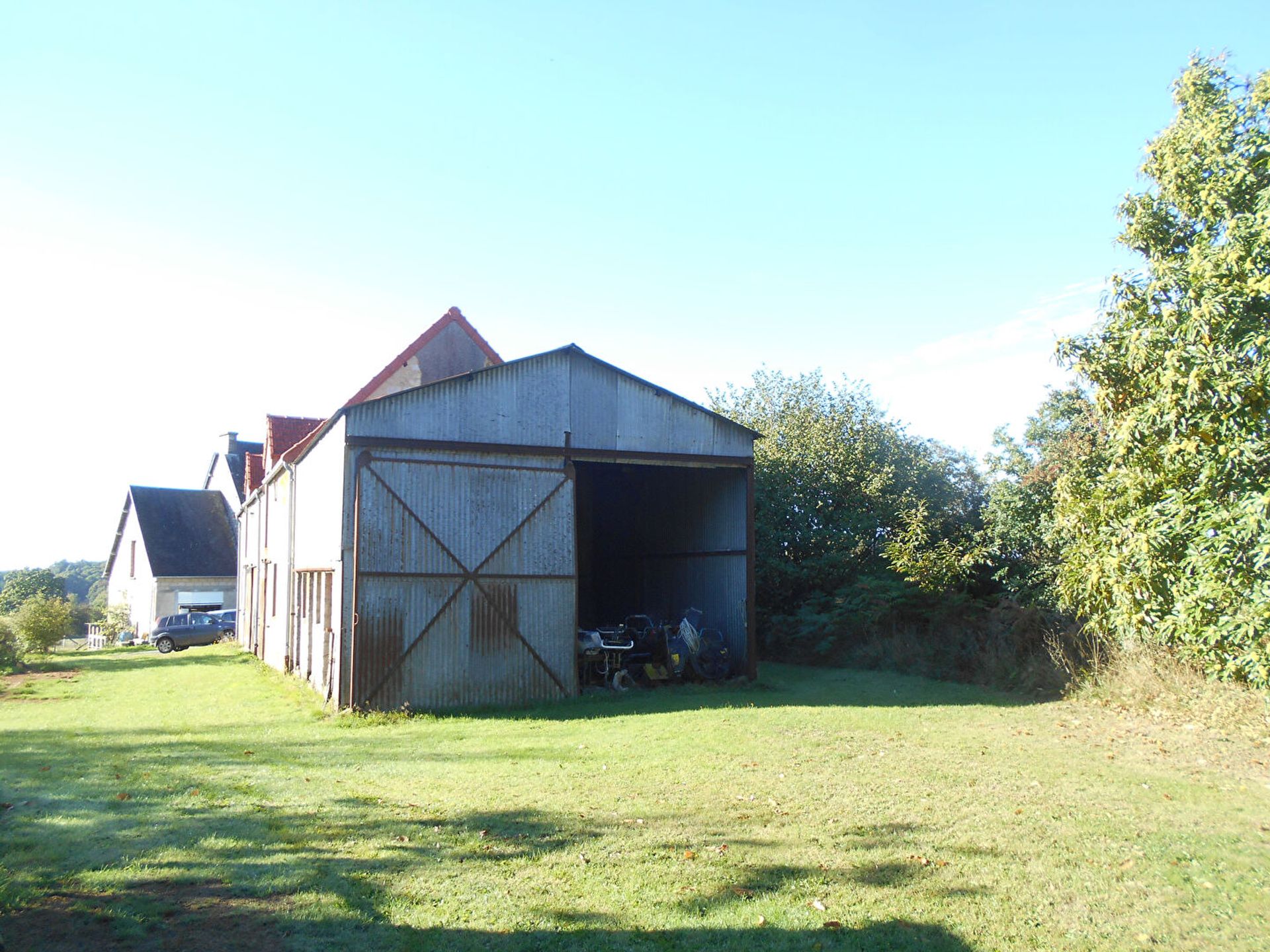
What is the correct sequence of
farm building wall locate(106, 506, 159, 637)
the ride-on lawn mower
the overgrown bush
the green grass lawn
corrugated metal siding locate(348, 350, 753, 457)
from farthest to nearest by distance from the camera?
1. the overgrown bush
2. farm building wall locate(106, 506, 159, 637)
3. the ride-on lawn mower
4. corrugated metal siding locate(348, 350, 753, 457)
5. the green grass lawn

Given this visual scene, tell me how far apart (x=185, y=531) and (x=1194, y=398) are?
126ft

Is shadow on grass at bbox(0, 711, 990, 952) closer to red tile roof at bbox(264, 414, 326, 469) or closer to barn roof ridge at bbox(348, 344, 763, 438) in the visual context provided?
barn roof ridge at bbox(348, 344, 763, 438)

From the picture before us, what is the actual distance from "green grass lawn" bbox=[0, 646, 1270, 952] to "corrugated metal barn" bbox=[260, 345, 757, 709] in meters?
1.46

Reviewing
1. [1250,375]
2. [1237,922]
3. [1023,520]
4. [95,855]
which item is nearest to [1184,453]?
[1250,375]

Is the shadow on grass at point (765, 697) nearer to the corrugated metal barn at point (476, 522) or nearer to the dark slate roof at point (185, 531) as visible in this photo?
the corrugated metal barn at point (476, 522)

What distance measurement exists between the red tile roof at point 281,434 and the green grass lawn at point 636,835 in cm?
1288

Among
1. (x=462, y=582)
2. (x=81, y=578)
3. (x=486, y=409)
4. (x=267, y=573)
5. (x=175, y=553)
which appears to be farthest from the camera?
(x=81, y=578)

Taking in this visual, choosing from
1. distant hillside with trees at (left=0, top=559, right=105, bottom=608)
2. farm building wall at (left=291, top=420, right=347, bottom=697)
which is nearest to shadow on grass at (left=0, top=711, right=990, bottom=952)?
farm building wall at (left=291, top=420, right=347, bottom=697)

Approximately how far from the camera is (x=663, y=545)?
21.1 m

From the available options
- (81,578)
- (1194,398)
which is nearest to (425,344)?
(1194,398)

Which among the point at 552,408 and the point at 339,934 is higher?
the point at 552,408

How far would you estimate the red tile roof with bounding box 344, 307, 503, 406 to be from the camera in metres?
21.8

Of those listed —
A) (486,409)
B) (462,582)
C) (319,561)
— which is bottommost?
(462,582)

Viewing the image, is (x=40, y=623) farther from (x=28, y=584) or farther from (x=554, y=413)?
(x=28, y=584)
